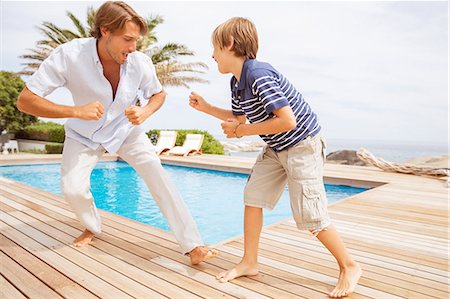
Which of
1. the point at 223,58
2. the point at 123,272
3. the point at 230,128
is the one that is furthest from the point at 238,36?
the point at 123,272

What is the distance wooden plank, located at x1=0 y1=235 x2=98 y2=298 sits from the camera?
2053mm

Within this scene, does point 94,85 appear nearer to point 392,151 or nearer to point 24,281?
point 24,281

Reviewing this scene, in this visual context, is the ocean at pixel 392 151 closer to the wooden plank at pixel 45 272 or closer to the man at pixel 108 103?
the man at pixel 108 103

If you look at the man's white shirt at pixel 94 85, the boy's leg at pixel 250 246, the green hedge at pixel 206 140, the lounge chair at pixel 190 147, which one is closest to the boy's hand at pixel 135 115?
the man's white shirt at pixel 94 85

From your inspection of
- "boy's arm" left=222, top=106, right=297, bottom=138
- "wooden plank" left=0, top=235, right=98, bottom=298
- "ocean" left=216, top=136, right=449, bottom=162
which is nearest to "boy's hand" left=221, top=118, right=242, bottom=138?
"boy's arm" left=222, top=106, right=297, bottom=138

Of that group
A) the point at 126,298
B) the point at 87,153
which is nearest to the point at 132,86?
the point at 87,153

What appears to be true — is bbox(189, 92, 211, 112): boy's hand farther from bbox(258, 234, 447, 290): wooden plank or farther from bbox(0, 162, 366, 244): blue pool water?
bbox(0, 162, 366, 244): blue pool water

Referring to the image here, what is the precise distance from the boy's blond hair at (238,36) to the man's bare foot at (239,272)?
1.29 meters

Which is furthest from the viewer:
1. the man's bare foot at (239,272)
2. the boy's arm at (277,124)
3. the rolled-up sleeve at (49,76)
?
the rolled-up sleeve at (49,76)

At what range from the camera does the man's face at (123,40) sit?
2.43 metres

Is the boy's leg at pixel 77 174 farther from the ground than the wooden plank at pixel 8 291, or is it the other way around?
the boy's leg at pixel 77 174

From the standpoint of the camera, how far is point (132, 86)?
2701 mm

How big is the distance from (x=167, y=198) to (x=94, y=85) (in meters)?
0.95

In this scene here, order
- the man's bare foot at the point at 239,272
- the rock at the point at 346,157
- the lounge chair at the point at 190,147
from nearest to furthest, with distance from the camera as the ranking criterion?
the man's bare foot at the point at 239,272 → the lounge chair at the point at 190,147 → the rock at the point at 346,157
